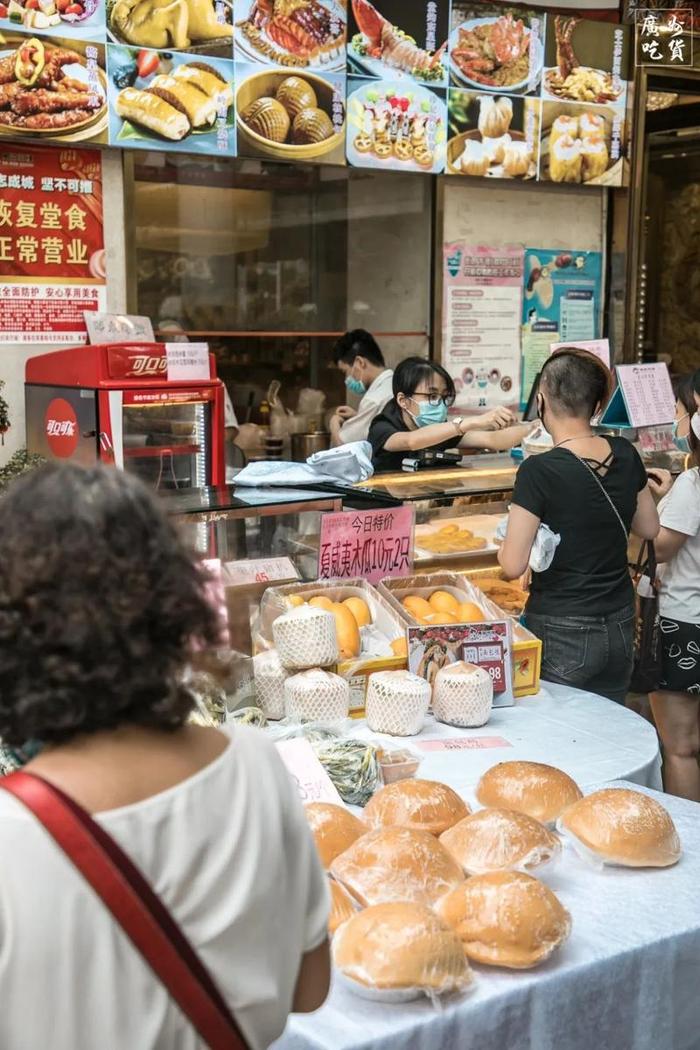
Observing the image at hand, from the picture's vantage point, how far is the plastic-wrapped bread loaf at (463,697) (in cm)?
296

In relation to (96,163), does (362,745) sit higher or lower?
lower

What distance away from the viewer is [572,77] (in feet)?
23.9

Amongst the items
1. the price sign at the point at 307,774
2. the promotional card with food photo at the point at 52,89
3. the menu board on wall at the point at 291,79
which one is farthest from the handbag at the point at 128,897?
the menu board on wall at the point at 291,79

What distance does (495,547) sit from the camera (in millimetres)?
4395

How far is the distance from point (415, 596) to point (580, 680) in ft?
1.89

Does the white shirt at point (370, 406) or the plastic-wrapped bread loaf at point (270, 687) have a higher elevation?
the white shirt at point (370, 406)

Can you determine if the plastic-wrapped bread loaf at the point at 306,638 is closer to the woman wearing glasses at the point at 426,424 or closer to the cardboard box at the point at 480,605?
the cardboard box at the point at 480,605

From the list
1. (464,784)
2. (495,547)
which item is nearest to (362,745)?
(464,784)

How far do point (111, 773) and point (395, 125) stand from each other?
610 centimetres

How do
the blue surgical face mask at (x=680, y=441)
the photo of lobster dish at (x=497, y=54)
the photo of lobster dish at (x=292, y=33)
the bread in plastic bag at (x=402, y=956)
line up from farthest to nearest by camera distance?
the photo of lobster dish at (x=497, y=54), the photo of lobster dish at (x=292, y=33), the blue surgical face mask at (x=680, y=441), the bread in plastic bag at (x=402, y=956)

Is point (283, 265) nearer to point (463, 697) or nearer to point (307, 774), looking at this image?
point (463, 697)

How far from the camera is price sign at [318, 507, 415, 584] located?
3.40m

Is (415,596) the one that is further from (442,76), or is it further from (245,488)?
(442,76)

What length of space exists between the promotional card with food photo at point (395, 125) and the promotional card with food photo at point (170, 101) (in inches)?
31.3
